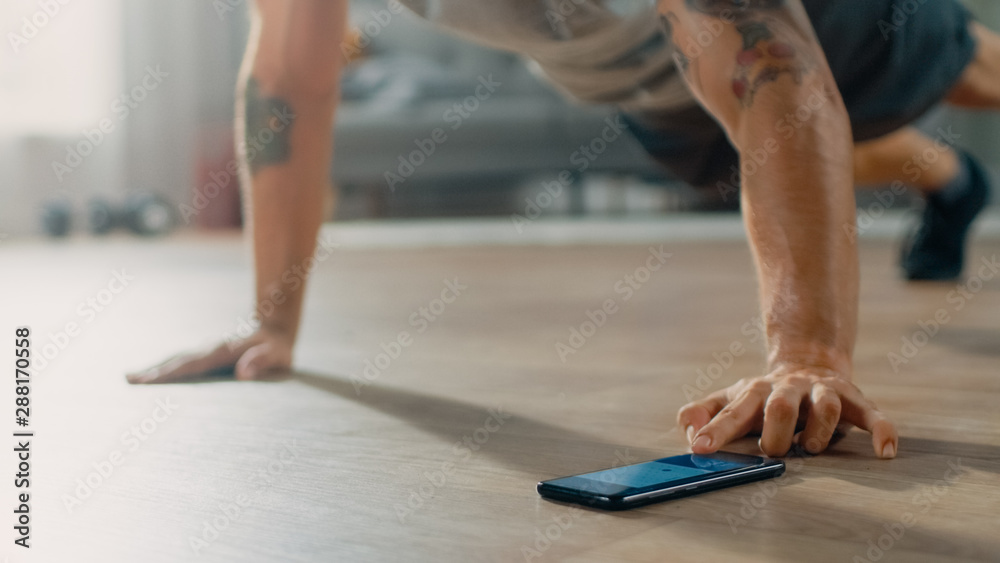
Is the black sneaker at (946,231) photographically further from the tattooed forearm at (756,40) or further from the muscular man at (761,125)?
the tattooed forearm at (756,40)

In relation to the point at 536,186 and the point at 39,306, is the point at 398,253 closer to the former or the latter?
the point at 536,186

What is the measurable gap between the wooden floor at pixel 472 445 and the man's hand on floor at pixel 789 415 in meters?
0.02

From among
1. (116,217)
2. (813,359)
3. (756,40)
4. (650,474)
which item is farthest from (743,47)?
(116,217)

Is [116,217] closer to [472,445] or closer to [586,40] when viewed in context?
[586,40]

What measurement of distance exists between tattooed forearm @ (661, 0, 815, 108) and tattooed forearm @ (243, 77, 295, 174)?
0.52m

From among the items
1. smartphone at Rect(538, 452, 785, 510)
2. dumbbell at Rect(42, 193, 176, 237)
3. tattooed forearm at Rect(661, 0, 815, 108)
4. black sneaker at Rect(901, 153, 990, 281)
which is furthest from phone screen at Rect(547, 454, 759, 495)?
dumbbell at Rect(42, 193, 176, 237)

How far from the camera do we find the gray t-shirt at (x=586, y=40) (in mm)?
1177

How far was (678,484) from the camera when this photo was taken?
572 millimetres

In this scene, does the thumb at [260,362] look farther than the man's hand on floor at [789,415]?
Yes

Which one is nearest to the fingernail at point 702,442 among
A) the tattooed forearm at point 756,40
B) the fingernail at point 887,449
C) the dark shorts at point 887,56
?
the fingernail at point 887,449

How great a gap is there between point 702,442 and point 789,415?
7cm

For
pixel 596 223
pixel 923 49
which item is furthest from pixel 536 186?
pixel 923 49

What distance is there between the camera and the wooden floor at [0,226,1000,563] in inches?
19.8

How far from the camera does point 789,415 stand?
0.67m
